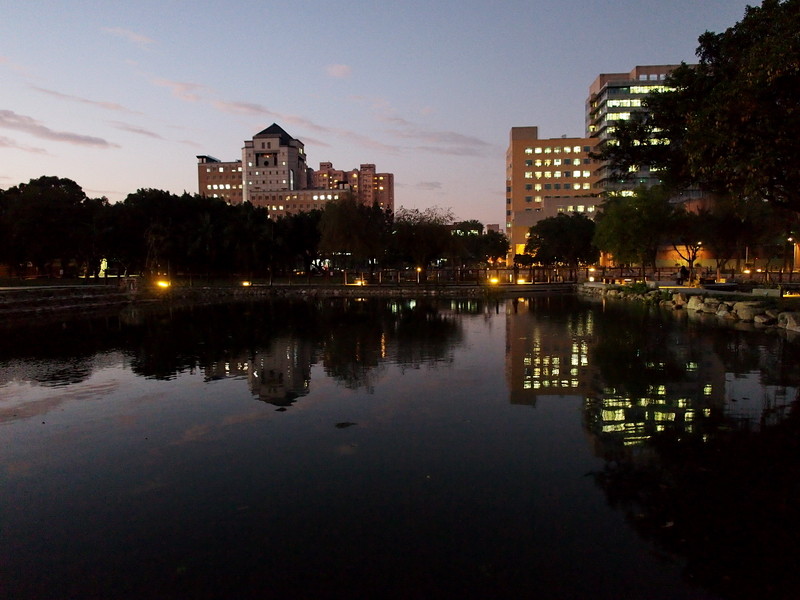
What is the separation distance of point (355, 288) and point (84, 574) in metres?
55.1

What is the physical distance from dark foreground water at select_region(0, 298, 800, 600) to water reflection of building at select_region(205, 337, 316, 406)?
0.41 ft

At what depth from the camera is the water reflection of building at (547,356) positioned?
535 inches

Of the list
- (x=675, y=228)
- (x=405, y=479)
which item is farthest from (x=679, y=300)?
(x=405, y=479)

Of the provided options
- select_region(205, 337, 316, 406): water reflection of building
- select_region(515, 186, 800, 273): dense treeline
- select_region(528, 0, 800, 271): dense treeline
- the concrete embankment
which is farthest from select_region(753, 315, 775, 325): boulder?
the concrete embankment

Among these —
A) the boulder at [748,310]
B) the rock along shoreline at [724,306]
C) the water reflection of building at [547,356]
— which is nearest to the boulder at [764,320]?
the rock along shoreline at [724,306]

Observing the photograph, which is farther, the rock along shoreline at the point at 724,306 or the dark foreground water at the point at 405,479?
the rock along shoreline at the point at 724,306

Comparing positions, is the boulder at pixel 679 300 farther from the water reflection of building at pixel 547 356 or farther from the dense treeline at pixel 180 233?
the dense treeline at pixel 180 233

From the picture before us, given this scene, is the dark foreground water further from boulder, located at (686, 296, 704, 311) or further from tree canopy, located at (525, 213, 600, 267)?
tree canopy, located at (525, 213, 600, 267)

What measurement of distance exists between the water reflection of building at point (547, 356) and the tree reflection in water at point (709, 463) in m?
0.78

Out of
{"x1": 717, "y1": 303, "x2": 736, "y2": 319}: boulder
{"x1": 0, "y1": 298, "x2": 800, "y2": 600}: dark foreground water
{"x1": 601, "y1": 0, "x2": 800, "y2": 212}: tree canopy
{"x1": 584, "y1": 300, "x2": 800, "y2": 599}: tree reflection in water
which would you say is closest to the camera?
{"x1": 0, "y1": 298, "x2": 800, "y2": 600}: dark foreground water

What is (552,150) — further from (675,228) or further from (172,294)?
(172,294)

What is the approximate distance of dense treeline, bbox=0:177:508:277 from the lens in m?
63.4

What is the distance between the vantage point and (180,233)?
7038 centimetres

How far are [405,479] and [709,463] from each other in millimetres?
4407
